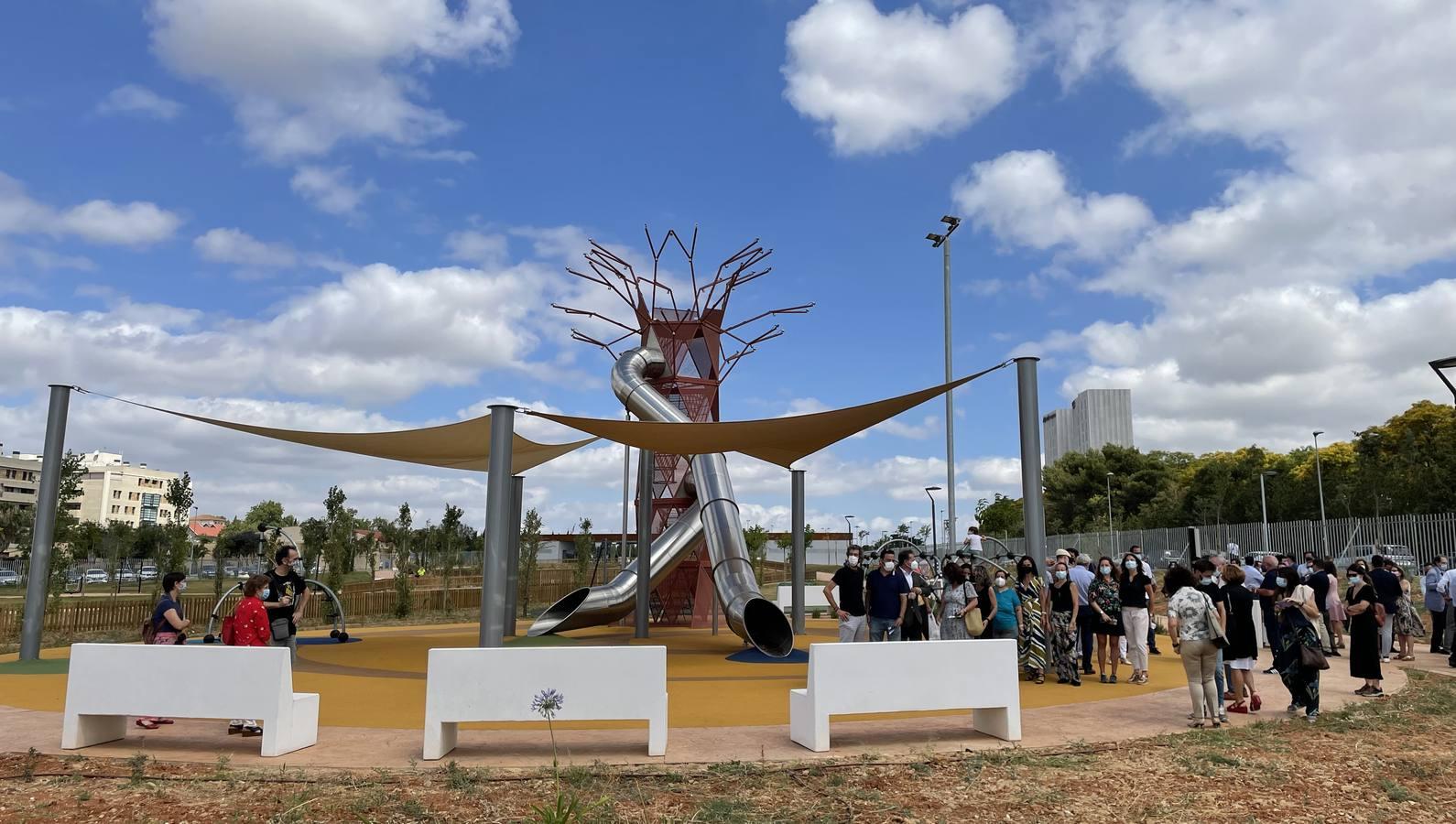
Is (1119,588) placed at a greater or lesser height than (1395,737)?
greater

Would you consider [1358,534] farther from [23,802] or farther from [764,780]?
[23,802]

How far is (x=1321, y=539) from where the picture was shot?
2678cm

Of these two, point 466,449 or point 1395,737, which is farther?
point 466,449

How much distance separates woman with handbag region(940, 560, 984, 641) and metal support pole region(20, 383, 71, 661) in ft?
35.8

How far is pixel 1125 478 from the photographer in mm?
59844

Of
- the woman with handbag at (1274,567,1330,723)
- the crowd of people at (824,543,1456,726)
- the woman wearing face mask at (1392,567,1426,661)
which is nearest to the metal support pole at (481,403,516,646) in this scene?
the crowd of people at (824,543,1456,726)

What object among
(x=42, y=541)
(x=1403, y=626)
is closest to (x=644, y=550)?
(x=42, y=541)

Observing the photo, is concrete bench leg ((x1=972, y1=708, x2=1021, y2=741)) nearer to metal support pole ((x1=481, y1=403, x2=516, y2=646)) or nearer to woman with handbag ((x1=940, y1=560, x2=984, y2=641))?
woman with handbag ((x1=940, y1=560, x2=984, y2=641))

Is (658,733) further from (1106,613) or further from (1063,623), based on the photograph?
(1106,613)

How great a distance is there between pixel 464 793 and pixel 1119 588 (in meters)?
8.13

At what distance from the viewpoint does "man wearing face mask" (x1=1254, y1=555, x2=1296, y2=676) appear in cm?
897

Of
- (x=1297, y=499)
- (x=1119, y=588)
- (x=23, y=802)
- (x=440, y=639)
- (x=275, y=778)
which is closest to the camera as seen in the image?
(x=23, y=802)

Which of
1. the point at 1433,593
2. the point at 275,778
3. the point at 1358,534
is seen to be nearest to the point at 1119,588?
the point at 1433,593

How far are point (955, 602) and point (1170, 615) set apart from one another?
2.73 m
